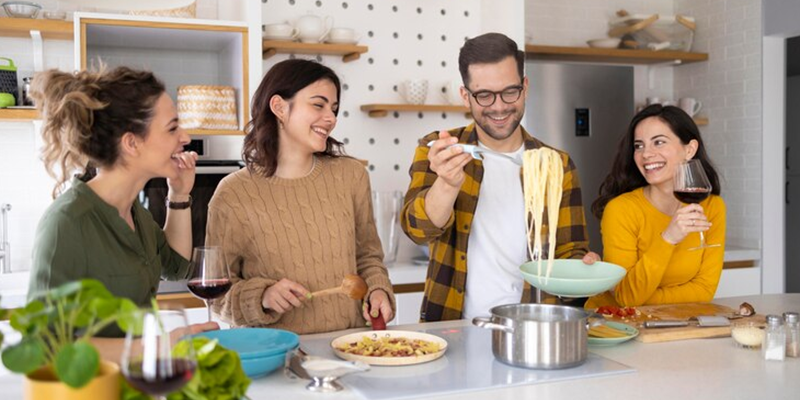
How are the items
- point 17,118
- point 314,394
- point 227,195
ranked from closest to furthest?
1. point 314,394
2. point 227,195
3. point 17,118

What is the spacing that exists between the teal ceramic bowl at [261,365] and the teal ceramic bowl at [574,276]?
0.70 meters

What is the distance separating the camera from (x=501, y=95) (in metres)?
2.45

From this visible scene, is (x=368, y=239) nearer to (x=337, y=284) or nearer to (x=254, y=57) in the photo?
(x=337, y=284)

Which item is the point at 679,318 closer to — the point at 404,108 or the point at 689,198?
the point at 689,198

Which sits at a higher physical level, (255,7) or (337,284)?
(255,7)

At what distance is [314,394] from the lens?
1641 mm

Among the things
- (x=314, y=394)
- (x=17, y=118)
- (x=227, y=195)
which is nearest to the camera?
(x=314, y=394)

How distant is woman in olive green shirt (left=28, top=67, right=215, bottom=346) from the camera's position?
1.71m

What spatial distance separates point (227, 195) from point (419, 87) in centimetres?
209

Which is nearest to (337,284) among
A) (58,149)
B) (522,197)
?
(522,197)

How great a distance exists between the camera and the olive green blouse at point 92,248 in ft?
5.49

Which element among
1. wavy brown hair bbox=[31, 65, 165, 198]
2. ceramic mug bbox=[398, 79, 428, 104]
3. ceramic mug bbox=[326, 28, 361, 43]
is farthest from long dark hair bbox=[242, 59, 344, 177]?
ceramic mug bbox=[398, 79, 428, 104]

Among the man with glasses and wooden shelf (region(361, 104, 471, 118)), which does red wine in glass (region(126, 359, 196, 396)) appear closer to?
the man with glasses

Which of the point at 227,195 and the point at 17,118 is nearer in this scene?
Result: the point at 227,195
